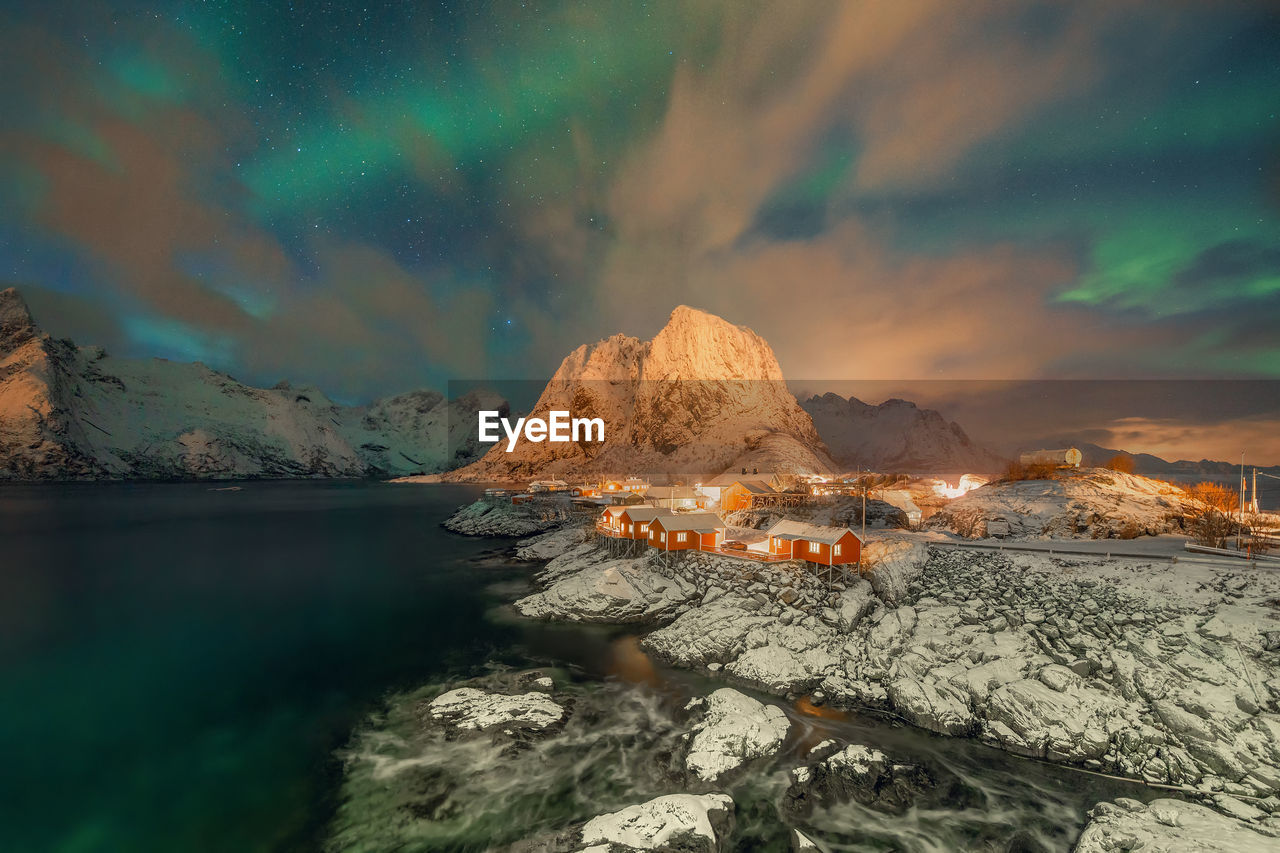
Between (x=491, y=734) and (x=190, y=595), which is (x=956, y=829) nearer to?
(x=491, y=734)

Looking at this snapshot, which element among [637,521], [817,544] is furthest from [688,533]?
[817,544]

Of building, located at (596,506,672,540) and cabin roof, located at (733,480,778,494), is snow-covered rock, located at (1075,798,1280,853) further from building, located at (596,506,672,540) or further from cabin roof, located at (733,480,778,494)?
cabin roof, located at (733,480,778,494)

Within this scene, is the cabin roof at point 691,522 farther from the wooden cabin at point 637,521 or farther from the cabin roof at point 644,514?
the wooden cabin at point 637,521

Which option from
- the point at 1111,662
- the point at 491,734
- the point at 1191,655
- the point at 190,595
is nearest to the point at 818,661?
the point at 1111,662

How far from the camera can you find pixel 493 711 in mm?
17438

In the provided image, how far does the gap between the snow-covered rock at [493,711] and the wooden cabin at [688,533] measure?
58.6 feet

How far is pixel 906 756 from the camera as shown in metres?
15.2

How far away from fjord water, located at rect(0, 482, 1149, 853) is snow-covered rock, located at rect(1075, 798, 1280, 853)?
106cm

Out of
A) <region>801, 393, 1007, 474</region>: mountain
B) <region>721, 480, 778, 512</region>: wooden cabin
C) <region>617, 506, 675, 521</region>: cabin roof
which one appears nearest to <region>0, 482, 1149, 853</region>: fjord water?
<region>617, 506, 675, 521</region>: cabin roof

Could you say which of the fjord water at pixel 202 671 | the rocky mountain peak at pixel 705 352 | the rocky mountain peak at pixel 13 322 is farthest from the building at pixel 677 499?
the rocky mountain peak at pixel 13 322

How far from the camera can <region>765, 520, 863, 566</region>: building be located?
93.4 feet

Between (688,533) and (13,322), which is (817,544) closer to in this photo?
(688,533)

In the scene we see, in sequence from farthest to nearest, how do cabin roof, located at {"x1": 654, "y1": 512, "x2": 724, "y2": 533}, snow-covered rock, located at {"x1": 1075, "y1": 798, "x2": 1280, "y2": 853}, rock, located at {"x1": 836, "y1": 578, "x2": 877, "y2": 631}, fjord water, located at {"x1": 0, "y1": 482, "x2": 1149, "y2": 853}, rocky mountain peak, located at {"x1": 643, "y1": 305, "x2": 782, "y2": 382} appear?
rocky mountain peak, located at {"x1": 643, "y1": 305, "x2": 782, "y2": 382}
cabin roof, located at {"x1": 654, "y1": 512, "x2": 724, "y2": 533}
rock, located at {"x1": 836, "y1": 578, "x2": 877, "y2": 631}
fjord water, located at {"x1": 0, "y1": 482, "x2": 1149, "y2": 853}
snow-covered rock, located at {"x1": 1075, "y1": 798, "x2": 1280, "y2": 853}

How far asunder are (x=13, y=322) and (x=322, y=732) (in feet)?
795
